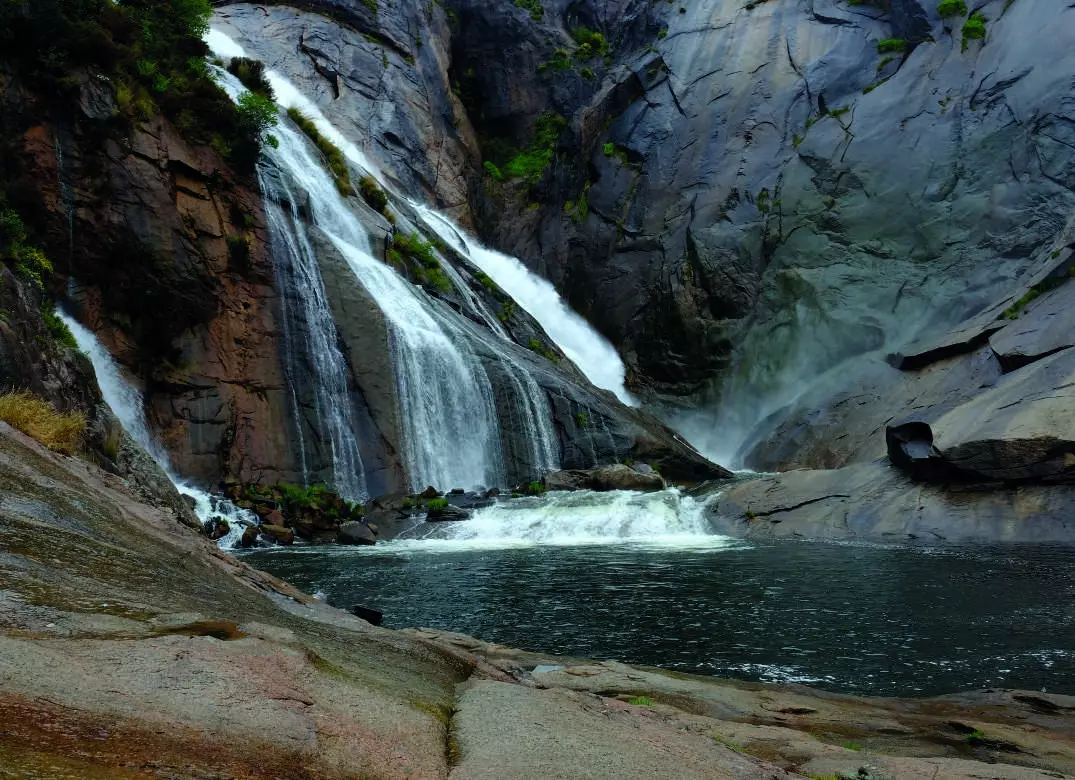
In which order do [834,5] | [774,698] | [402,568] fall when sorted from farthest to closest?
[834,5] < [402,568] < [774,698]

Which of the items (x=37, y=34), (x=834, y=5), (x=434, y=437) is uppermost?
(x=834, y=5)

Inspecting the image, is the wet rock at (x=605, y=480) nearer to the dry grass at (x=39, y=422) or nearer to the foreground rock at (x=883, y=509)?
the foreground rock at (x=883, y=509)

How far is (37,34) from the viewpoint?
21312mm

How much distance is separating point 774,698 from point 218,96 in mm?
26286

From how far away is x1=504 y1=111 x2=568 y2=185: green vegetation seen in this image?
5291cm

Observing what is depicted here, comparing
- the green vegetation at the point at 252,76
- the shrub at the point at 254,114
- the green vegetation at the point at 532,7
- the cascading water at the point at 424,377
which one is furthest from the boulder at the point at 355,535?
the green vegetation at the point at 532,7

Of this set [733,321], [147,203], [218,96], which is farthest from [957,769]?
[733,321]

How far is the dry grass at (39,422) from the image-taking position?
25.6 ft

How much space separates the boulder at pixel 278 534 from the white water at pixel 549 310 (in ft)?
72.3

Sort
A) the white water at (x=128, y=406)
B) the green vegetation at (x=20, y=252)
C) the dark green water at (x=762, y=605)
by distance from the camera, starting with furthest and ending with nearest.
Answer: the white water at (x=128, y=406)
the green vegetation at (x=20, y=252)
the dark green water at (x=762, y=605)

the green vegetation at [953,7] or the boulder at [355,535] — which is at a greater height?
the green vegetation at [953,7]

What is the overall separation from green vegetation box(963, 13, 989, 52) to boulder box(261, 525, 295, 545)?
39590 millimetres

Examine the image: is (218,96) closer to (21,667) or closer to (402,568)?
(402,568)

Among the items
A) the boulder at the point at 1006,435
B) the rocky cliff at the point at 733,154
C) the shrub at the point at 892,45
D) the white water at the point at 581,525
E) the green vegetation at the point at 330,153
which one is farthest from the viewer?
the shrub at the point at 892,45
